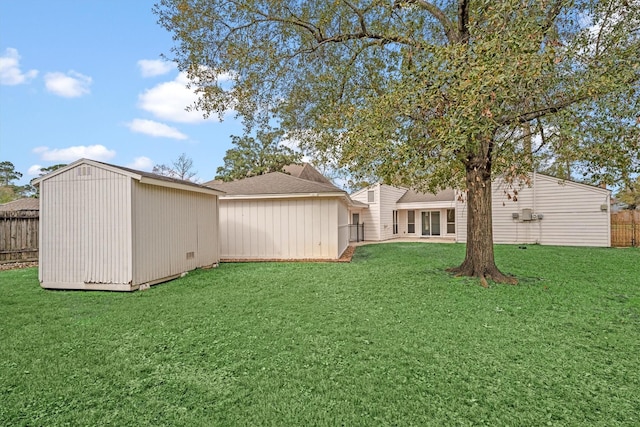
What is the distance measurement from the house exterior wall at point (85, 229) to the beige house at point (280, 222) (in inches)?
189

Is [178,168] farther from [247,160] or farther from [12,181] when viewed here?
[12,181]

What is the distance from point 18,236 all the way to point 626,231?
23.3 m

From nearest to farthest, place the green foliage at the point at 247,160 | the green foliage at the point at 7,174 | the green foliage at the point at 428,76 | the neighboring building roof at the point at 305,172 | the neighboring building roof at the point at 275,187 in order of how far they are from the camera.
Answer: the green foliage at the point at 428,76 < the neighboring building roof at the point at 275,187 < the neighboring building roof at the point at 305,172 < the green foliage at the point at 247,160 < the green foliage at the point at 7,174

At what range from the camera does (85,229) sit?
6.74 meters

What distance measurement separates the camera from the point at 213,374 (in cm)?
298

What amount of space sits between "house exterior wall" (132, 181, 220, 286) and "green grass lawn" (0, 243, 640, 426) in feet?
3.25

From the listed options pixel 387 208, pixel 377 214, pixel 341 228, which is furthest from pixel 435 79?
pixel 387 208

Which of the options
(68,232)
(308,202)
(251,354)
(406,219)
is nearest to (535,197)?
(406,219)

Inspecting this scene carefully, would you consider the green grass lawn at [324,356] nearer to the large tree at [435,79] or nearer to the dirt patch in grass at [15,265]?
the large tree at [435,79]

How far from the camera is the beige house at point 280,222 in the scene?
11.4 m

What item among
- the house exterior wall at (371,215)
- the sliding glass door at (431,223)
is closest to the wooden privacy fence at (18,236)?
the house exterior wall at (371,215)

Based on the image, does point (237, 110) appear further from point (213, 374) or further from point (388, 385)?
point (388, 385)

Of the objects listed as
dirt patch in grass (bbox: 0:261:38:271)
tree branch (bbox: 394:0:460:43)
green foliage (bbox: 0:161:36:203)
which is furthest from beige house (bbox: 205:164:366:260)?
green foliage (bbox: 0:161:36:203)

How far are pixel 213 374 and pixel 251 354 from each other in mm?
494
